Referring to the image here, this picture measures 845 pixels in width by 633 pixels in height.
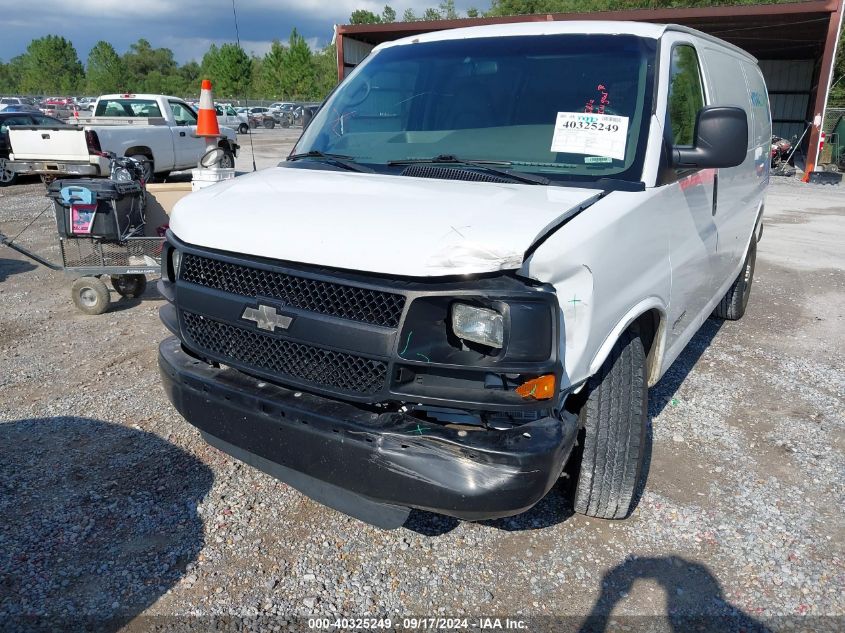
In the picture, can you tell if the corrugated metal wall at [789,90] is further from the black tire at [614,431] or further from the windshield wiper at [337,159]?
the black tire at [614,431]

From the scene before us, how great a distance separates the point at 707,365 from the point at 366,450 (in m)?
3.68

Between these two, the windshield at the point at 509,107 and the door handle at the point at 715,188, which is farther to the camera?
the door handle at the point at 715,188

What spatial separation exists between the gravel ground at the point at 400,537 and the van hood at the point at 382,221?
4.33 ft

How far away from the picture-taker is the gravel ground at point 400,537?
2613 mm

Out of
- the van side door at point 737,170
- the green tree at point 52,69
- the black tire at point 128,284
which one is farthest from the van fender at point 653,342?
the green tree at point 52,69

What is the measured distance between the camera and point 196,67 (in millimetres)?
115062

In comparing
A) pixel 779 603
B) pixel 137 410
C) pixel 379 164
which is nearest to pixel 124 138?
pixel 137 410

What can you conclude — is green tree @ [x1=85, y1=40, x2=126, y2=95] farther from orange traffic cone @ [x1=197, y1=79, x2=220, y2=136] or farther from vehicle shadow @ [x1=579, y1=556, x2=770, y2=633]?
vehicle shadow @ [x1=579, y1=556, x2=770, y2=633]

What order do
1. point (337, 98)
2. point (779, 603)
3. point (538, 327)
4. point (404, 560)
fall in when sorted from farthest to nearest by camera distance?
point (337, 98), point (404, 560), point (779, 603), point (538, 327)

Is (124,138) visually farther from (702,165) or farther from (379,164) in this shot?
(702,165)

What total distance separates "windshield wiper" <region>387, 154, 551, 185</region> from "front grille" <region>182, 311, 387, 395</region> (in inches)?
45.1

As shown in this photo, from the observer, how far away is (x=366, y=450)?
2.31 meters

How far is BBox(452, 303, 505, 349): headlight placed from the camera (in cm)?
Answer: 223

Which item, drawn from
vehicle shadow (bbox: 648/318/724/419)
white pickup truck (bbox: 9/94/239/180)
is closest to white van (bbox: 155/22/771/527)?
vehicle shadow (bbox: 648/318/724/419)
